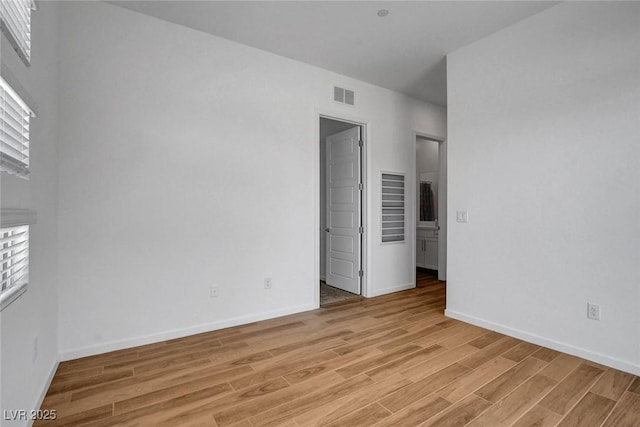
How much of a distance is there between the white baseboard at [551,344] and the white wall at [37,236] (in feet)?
11.8

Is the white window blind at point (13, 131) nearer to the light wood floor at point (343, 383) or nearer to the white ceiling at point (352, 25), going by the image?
the light wood floor at point (343, 383)

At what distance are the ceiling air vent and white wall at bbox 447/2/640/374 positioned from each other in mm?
1228

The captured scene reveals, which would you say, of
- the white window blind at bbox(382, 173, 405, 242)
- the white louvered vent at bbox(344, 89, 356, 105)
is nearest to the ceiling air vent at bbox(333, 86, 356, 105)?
the white louvered vent at bbox(344, 89, 356, 105)

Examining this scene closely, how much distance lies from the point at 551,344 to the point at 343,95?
11.4 feet

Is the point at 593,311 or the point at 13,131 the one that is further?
the point at 593,311

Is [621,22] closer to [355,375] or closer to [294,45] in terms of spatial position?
[294,45]

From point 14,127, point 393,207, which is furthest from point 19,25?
point 393,207

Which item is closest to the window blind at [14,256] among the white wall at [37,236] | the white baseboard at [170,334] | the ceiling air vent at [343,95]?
the white wall at [37,236]

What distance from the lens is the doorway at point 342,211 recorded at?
14.5 ft

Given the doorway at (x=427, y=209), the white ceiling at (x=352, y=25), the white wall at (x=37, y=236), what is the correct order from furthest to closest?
the doorway at (x=427, y=209), the white ceiling at (x=352, y=25), the white wall at (x=37, y=236)

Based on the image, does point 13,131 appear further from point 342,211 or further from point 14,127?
point 342,211

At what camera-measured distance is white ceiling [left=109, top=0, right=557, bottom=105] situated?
8.93ft

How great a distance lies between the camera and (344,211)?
470 centimetres

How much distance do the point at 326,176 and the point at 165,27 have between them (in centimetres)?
293
